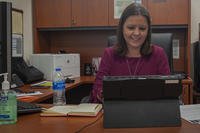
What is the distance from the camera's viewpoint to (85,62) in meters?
3.99

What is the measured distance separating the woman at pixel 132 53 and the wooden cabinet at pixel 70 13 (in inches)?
57.2

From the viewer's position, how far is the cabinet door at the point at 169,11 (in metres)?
3.44

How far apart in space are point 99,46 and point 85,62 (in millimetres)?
273

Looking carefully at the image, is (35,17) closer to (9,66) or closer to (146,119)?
(9,66)

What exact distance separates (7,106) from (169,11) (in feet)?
8.43

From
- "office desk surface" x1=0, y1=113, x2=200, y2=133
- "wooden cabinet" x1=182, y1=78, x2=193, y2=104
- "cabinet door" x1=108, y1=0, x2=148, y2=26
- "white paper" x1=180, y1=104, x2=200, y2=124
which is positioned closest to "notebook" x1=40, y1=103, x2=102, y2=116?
"office desk surface" x1=0, y1=113, x2=200, y2=133

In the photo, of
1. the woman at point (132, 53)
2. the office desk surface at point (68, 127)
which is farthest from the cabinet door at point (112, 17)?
the office desk surface at point (68, 127)

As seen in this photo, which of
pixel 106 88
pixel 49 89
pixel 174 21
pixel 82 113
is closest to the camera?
pixel 106 88

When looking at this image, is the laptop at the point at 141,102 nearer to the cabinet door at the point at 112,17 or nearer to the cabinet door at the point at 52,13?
the cabinet door at the point at 112,17

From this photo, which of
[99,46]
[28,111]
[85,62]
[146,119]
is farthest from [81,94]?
[146,119]

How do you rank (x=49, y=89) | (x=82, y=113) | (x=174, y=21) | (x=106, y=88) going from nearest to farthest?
(x=106, y=88), (x=82, y=113), (x=49, y=89), (x=174, y=21)

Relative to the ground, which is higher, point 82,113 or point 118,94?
point 118,94

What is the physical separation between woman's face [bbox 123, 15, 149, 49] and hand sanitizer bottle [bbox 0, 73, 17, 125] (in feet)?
3.35

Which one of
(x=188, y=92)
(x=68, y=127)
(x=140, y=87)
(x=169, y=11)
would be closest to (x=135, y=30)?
(x=140, y=87)
